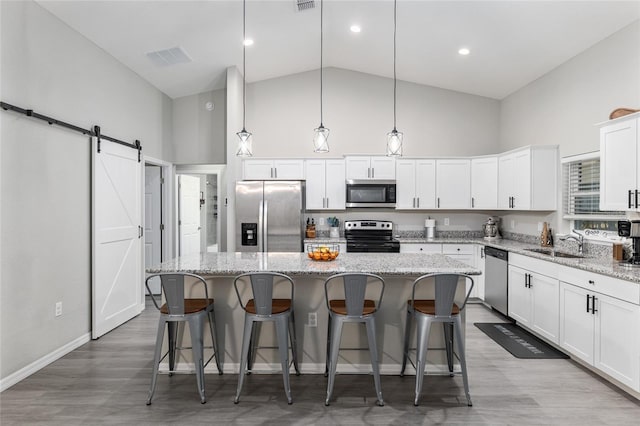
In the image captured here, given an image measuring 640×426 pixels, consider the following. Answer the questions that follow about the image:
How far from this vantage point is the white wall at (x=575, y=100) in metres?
3.46

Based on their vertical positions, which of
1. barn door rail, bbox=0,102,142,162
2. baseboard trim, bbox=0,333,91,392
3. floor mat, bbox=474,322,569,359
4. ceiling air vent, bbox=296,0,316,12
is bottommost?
floor mat, bbox=474,322,569,359

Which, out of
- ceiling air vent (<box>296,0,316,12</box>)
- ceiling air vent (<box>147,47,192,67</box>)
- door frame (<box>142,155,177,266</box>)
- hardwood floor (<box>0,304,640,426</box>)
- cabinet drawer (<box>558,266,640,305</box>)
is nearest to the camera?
hardwood floor (<box>0,304,640,426</box>)

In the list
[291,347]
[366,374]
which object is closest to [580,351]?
[366,374]

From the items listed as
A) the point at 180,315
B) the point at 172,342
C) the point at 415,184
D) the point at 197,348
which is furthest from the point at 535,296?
the point at 172,342

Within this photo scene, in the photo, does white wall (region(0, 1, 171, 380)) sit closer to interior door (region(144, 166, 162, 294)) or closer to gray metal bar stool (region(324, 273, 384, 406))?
interior door (region(144, 166, 162, 294))

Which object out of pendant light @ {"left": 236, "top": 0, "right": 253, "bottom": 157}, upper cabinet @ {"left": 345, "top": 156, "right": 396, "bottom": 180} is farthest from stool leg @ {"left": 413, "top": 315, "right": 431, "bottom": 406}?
upper cabinet @ {"left": 345, "top": 156, "right": 396, "bottom": 180}

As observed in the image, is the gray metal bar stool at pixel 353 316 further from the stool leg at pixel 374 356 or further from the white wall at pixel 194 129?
the white wall at pixel 194 129

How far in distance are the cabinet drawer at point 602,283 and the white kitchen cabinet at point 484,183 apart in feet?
7.38

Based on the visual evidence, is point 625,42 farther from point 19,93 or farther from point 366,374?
point 19,93

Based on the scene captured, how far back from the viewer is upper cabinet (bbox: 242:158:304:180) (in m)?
5.79

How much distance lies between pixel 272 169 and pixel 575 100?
4042mm

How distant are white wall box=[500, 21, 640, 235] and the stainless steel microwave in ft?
6.22

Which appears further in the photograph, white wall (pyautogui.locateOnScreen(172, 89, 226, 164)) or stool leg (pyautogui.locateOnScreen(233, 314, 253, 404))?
white wall (pyautogui.locateOnScreen(172, 89, 226, 164))

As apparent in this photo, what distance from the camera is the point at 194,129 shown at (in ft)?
20.0
